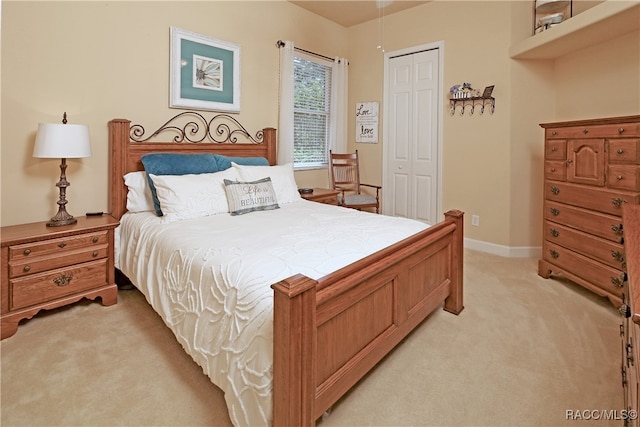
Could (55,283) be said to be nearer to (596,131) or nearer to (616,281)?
(616,281)

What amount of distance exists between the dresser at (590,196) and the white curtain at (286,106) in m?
2.55

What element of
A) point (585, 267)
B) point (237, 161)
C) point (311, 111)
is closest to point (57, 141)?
point (237, 161)

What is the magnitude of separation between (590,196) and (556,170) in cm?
40

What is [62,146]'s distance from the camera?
92.0 inches

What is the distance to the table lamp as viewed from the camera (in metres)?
2.31

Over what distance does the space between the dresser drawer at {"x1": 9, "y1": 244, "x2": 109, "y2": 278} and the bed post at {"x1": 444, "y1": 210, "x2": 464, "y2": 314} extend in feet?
7.95

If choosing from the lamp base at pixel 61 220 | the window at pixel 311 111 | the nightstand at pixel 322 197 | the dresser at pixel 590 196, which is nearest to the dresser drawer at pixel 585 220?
the dresser at pixel 590 196

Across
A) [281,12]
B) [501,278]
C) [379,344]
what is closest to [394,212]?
[501,278]

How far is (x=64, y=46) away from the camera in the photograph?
8.50 ft

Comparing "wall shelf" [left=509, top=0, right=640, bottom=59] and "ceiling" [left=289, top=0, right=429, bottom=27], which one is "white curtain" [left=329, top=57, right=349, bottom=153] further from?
"wall shelf" [left=509, top=0, right=640, bottom=59]

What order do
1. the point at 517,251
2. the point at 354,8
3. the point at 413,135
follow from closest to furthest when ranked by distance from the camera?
1. the point at 517,251
2. the point at 354,8
3. the point at 413,135

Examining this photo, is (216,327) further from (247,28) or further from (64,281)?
(247,28)

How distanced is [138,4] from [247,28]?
3.63 feet

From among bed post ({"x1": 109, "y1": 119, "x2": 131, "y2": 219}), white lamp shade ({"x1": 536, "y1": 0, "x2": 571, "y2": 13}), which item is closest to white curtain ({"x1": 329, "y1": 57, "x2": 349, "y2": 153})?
white lamp shade ({"x1": 536, "y1": 0, "x2": 571, "y2": 13})
